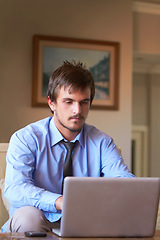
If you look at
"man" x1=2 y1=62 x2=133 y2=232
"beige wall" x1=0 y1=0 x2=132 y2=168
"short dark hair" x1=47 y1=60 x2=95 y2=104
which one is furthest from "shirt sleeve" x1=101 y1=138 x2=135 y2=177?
"beige wall" x1=0 y1=0 x2=132 y2=168

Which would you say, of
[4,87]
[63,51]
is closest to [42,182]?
[4,87]

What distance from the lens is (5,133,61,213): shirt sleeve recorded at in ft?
4.81

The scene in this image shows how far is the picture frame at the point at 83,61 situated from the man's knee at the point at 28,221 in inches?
100

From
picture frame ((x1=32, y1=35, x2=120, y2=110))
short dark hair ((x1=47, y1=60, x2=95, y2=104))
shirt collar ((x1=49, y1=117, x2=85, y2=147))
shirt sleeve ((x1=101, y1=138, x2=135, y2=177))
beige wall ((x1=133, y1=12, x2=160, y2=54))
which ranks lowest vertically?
shirt sleeve ((x1=101, y1=138, x2=135, y2=177))

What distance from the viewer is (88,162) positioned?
1846 millimetres

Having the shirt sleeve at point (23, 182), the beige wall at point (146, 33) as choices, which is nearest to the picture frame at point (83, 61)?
the beige wall at point (146, 33)

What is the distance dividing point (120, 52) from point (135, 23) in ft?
1.76

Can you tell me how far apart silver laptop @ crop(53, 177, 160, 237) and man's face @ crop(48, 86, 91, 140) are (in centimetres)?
62

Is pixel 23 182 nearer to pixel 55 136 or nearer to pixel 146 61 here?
pixel 55 136

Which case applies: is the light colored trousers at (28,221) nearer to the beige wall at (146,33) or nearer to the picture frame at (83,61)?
the picture frame at (83,61)

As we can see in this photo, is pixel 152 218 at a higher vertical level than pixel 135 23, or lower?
lower

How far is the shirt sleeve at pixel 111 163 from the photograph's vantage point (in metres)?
1.78

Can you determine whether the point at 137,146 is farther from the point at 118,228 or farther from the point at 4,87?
the point at 118,228

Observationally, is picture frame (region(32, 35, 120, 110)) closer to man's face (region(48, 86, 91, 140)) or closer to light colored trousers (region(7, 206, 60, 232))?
man's face (region(48, 86, 91, 140))
